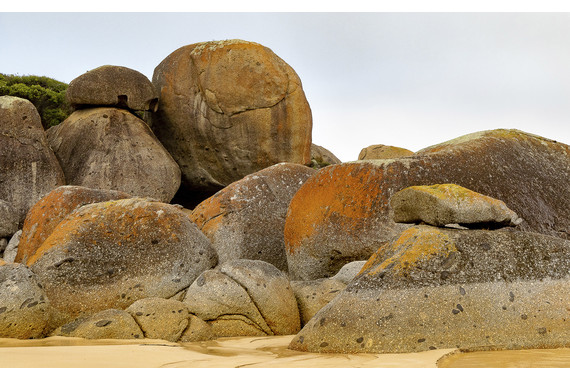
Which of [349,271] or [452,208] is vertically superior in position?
[452,208]

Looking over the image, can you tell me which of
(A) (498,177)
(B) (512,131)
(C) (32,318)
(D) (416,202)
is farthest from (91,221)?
(B) (512,131)

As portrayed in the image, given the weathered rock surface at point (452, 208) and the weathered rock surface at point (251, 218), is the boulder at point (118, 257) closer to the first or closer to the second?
the weathered rock surface at point (251, 218)

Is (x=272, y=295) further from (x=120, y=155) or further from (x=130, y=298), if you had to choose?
(x=120, y=155)

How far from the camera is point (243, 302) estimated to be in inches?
289

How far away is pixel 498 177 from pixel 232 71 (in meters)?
11.3

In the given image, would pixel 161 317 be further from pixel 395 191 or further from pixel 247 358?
pixel 395 191

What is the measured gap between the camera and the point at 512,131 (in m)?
9.88

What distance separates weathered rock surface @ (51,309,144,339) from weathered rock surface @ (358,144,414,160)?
58.5 feet

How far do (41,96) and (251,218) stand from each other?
15951 mm

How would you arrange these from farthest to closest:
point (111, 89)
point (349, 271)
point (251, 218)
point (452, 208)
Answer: point (111, 89) → point (251, 218) → point (349, 271) → point (452, 208)

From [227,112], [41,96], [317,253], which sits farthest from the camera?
[41,96]

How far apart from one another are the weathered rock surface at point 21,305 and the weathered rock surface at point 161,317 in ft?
2.72

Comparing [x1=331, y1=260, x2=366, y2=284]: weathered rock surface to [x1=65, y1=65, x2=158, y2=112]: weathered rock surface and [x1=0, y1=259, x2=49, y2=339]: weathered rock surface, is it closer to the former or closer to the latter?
[x1=0, y1=259, x2=49, y2=339]: weathered rock surface

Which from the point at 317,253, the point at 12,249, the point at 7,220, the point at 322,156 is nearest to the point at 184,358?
the point at 317,253
